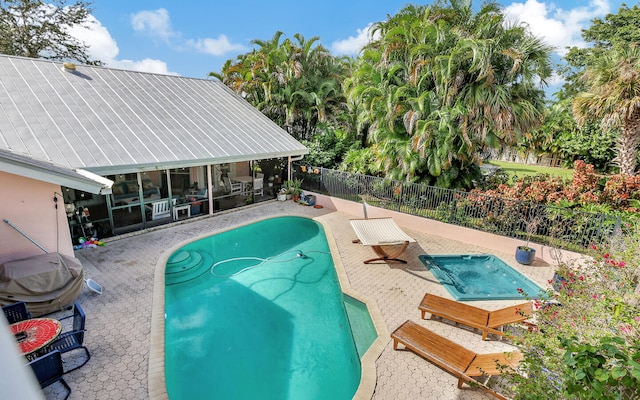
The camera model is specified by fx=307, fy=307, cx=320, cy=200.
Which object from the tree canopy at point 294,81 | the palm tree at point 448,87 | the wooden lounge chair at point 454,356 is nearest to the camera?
the wooden lounge chair at point 454,356

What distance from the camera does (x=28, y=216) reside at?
25.6 feet

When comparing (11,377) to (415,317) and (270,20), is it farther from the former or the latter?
(270,20)

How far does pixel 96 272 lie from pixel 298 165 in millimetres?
11204

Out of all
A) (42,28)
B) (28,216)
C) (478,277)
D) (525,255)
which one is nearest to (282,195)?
A: (478,277)

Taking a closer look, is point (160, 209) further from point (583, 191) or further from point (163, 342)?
point (583, 191)

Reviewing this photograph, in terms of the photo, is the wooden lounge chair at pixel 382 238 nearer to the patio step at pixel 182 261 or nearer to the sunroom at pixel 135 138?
the patio step at pixel 182 261

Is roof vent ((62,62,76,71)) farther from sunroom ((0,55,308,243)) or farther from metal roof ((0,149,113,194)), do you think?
metal roof ((0,149,113,194))

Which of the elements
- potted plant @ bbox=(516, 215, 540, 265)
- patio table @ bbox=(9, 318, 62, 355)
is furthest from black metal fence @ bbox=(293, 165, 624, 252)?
patio table @ bbox=(9, 318, 62, 355)

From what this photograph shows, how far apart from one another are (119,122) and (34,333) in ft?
31.5

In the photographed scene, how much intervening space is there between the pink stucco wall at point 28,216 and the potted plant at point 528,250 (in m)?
14.2

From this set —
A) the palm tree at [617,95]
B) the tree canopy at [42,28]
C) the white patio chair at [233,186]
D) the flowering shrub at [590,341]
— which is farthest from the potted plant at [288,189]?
the tree canopy at [42,28]

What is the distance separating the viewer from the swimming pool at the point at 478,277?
9.08 meters

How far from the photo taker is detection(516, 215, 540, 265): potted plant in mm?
10477

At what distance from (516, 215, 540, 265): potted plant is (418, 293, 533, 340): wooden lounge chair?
154 inches
